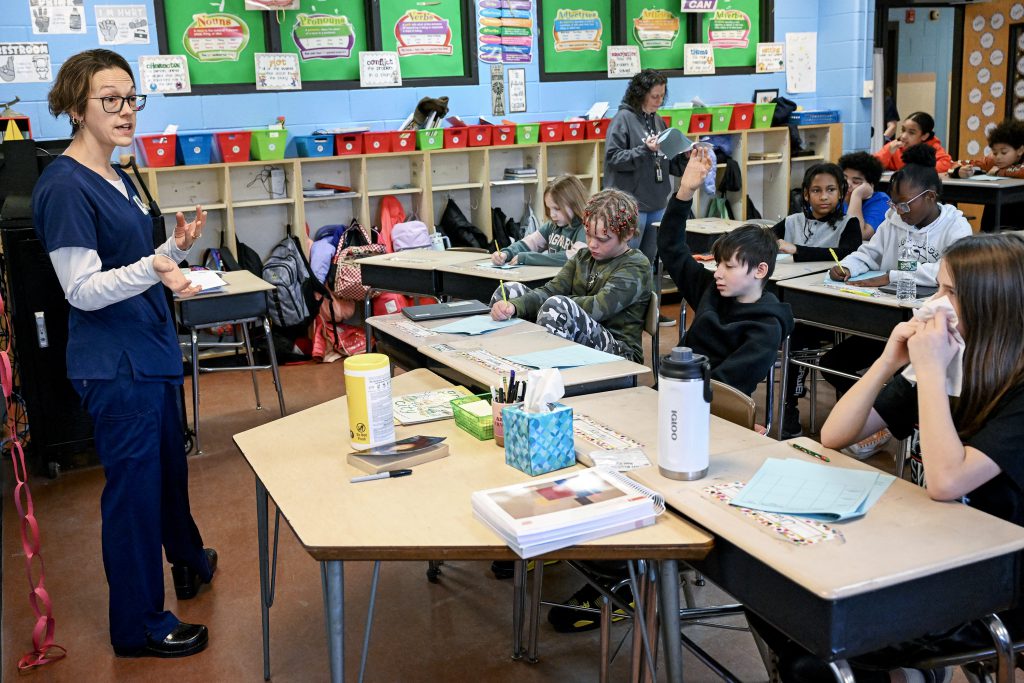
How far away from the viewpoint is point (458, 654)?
2613mm

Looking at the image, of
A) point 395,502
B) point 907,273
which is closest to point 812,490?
point 395,502

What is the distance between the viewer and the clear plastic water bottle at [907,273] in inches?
138

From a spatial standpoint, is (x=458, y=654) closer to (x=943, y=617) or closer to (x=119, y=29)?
(x=943, y=617)

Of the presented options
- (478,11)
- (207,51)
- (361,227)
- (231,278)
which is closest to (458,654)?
(231,278)

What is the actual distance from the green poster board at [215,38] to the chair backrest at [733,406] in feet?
14.7

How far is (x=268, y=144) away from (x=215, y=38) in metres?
0.72

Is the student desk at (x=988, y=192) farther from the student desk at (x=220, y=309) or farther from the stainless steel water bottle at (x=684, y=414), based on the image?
the stainless steel water bottle at (x=684, y=414)

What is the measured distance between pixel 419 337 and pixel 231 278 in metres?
1.98

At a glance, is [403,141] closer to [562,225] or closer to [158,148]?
[158,148]

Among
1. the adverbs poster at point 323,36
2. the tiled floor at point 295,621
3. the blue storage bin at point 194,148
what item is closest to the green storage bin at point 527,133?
the adverbs poster at point 323,36

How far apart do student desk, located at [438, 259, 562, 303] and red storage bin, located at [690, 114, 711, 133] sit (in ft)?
9.73

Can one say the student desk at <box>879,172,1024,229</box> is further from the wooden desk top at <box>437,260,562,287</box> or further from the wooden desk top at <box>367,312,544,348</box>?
the wooden desk top at <box>367,312,544,348</box>

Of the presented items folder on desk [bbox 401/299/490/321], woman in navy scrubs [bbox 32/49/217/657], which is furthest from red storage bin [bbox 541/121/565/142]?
woman in navy scrubs [bbox 32/49/217/657]

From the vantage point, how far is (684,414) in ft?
5.83
